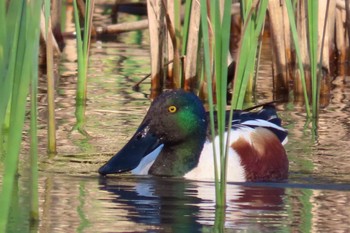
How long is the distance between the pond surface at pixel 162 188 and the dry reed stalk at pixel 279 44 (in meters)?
0.15

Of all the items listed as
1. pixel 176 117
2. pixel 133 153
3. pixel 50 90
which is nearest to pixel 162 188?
pixel 133 153

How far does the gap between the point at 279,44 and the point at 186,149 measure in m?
2.03

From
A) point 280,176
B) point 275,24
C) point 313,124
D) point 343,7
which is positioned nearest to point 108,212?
point 280,176

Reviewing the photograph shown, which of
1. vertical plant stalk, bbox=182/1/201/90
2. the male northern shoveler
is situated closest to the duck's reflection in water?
the male northern shoveler

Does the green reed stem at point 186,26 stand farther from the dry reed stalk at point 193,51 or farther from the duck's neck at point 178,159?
the duck's neck at point 178,159

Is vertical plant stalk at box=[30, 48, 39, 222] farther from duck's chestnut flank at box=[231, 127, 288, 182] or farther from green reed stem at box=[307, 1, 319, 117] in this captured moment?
green reed stem at box=[307, 1, 319, 117]

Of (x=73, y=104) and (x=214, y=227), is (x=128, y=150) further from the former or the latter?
(x=73, y=104)

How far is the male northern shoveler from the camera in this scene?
17.6ft

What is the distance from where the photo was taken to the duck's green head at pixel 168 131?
5.35 meters

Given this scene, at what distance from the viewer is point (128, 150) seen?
5.39 meters

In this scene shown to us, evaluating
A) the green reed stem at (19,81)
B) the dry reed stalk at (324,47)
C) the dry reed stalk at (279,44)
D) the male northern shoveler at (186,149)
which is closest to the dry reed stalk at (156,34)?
the dry reed stalk at (279,44)

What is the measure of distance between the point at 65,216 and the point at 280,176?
1.65 metres

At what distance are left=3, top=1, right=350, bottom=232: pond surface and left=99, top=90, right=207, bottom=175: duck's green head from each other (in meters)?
0.11

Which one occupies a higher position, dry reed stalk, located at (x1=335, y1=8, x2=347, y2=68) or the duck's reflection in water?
dry reed stalk, located at (x1=335, y1=8, x2=347, y2=68)
